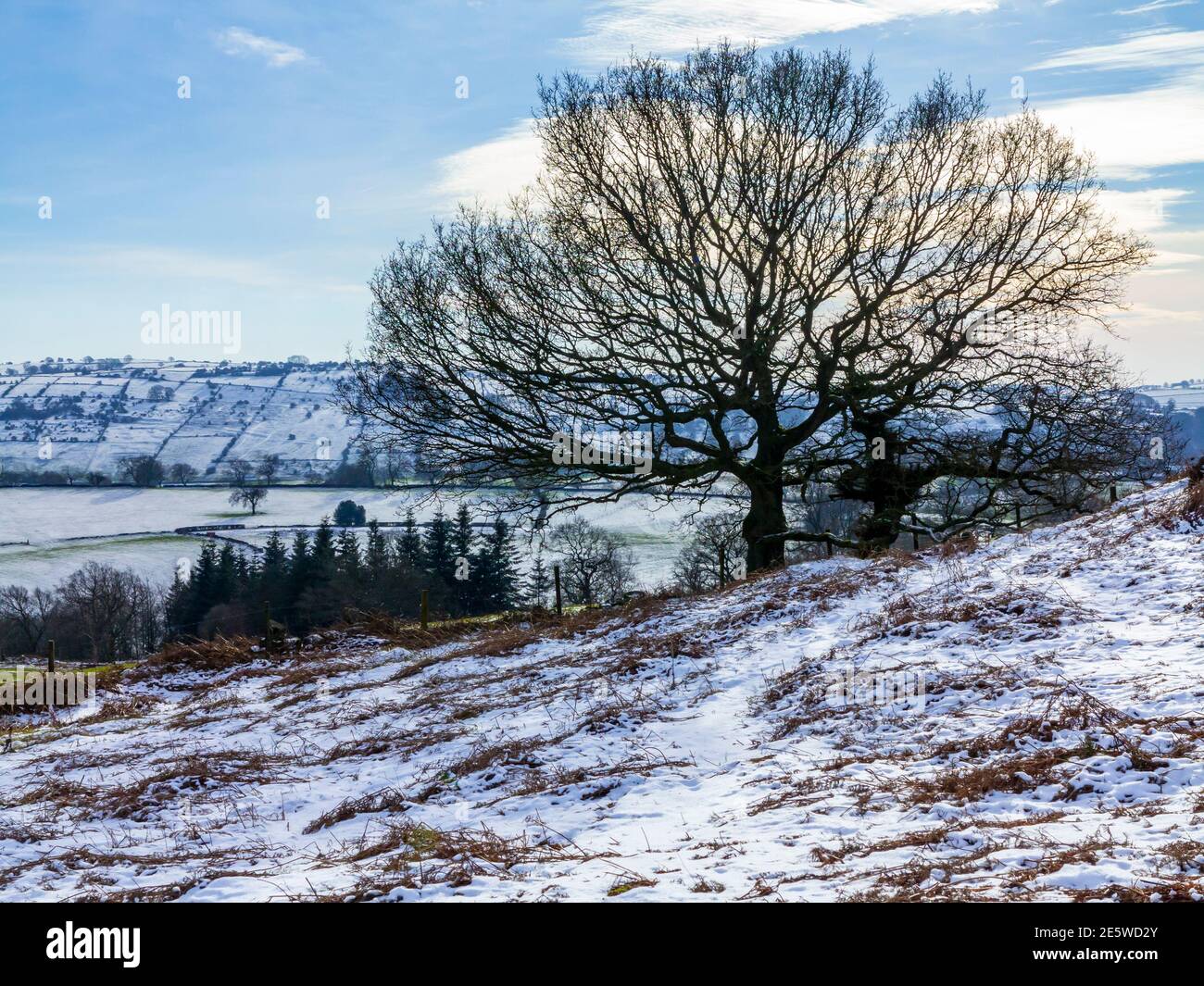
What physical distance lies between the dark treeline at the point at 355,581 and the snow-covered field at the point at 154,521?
523 inches

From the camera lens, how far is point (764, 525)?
2150 centimetres

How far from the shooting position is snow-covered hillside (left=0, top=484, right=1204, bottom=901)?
193 inches

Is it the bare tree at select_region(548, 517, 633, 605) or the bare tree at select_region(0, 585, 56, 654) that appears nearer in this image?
the bare tree at select_region(548, 517, 633, 605)

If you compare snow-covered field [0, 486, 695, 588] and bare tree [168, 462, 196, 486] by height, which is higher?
bare tree [168, 462, 196, 486]

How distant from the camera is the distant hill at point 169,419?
137 metres

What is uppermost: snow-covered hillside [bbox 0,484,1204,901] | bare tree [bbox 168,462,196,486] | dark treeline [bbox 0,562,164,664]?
bare tree [bbox 168,462,196,486]

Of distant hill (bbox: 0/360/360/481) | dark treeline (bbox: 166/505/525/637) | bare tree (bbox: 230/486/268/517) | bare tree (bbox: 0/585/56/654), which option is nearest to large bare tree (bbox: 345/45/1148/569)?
dark treeline (bbox: 166/505/525/637)

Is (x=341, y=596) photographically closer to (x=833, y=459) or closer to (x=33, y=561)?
(x=833, y=459)

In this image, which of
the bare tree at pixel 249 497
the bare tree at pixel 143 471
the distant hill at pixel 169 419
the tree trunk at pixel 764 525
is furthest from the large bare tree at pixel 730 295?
the bare tree at pixel 143 471

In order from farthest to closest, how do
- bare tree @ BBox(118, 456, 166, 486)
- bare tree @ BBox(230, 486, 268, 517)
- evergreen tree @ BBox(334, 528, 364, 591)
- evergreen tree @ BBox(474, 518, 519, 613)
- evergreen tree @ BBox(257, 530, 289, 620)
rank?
bare tree @ BBox(118, 456, 166, 486) < bare tree @ BBox(230, 486, 268, 517) < evergreen tree @ BBox(257, 530, 289, 620) < evergreen tree @ BBox(474, 518, 519, 613) < evergreen tree @ BBox(334, 528, 364, 591)

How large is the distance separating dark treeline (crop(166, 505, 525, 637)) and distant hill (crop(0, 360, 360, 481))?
197ft

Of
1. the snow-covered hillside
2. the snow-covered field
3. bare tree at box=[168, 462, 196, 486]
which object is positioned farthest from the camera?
bare tree at box=[168, 462, 196, 486]

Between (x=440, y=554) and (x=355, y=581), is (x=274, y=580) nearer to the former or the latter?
(x=355, y=581)

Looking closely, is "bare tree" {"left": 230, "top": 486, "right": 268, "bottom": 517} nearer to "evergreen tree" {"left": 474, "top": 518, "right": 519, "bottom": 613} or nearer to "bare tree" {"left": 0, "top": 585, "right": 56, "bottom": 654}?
"bare tree" {"left": 0, "top": 585, "right": 56, "bottom": 654}
